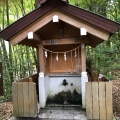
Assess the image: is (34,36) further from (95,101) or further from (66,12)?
(95,101)

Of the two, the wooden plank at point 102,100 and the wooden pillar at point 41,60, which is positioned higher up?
the wooden pillar at point 41,60

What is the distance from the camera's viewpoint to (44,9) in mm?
4410

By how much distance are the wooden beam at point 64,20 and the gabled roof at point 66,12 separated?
9cm

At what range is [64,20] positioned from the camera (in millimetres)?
4418

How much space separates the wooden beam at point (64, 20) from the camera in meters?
4.27

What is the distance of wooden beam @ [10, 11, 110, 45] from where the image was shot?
168 inches

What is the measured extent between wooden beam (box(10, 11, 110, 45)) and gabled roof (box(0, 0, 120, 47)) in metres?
0.09

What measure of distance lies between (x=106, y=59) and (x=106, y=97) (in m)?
5.63

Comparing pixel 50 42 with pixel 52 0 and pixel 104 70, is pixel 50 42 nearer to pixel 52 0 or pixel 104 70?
pixel 52 0

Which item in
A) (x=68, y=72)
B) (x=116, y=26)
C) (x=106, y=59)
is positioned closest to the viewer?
(x=116, y=26)

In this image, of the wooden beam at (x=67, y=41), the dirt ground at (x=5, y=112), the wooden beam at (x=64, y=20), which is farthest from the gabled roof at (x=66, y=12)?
the dirt ground at (x=5, y=112)

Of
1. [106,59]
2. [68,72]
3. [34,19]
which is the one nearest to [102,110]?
[68,72]

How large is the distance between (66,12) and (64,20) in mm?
224

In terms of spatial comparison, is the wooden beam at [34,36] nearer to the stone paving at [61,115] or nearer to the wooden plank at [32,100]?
the wooden plank at [32,100]
